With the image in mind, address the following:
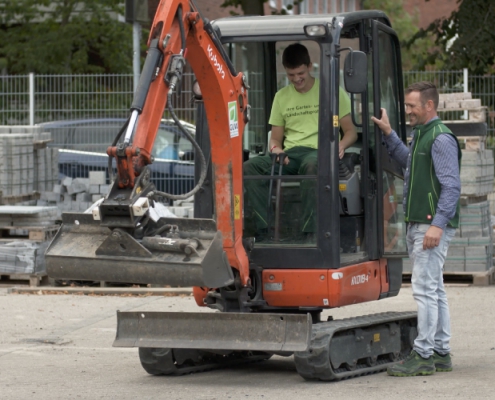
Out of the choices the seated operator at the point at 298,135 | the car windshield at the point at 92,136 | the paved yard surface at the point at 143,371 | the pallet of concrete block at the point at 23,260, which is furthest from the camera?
the car windshield at the point at 92,136

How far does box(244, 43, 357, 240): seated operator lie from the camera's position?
7875mm

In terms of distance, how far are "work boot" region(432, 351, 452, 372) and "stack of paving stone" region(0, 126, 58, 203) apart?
25.2 feet

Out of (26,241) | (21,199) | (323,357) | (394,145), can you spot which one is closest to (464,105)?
(394,145)

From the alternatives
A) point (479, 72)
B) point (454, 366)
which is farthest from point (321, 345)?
point (479, 72)

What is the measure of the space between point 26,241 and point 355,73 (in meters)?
6.59

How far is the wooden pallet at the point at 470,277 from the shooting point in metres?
12.4

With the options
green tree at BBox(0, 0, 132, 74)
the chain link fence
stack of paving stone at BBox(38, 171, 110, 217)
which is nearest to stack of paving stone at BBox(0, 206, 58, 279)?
stack of paving stone at BBox(38, 171, 110, 217)

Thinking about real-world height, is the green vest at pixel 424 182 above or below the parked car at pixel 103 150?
below

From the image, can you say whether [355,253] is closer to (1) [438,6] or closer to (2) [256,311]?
(2) [256,311]

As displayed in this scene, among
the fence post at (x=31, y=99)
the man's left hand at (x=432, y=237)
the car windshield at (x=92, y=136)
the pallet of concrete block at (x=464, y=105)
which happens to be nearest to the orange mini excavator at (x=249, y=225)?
the man's left hand at (x=432, y=237)

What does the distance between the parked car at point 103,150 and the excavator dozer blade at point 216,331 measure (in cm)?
833

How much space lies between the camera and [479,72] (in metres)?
20.0

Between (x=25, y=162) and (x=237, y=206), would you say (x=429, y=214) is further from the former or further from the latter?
(x=25, y=162)

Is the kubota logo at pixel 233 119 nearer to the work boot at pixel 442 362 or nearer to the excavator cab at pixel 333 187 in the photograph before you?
the excavator cab at pixel 333 187
